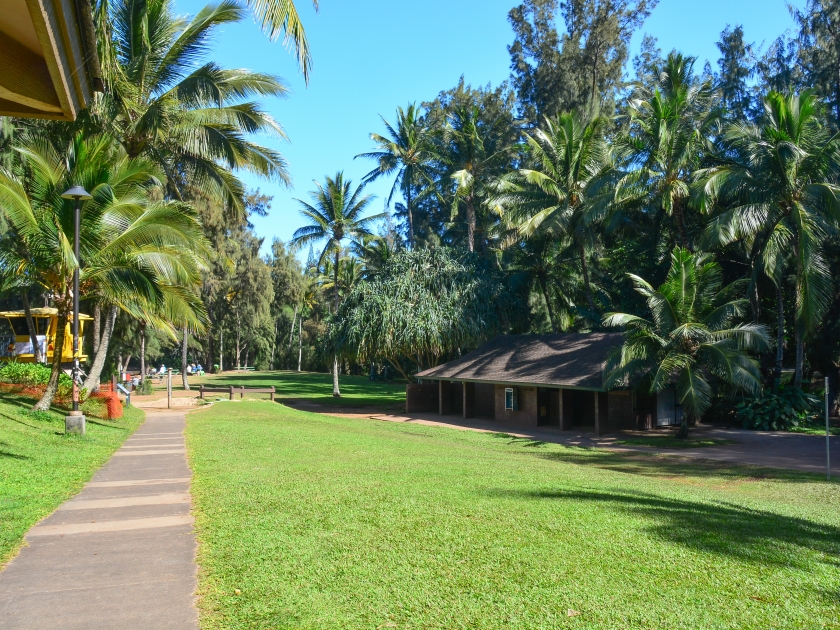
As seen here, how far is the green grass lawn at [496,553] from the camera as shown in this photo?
494 cm

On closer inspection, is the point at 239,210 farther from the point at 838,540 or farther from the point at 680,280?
the point at 838,540

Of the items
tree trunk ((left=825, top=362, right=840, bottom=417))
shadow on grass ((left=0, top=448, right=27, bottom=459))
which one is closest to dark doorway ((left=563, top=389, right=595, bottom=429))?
tree trunk ((left=825, top=362, right=840, bottom=417))

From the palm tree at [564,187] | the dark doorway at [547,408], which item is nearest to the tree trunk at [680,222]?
the palm tree at [564,187]

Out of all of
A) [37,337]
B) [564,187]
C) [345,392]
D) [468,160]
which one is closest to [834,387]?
[564,187]

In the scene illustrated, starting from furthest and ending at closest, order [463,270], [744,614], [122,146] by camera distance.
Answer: [463,270], [122,146], [744,614]

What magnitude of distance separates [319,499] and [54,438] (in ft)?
26.7

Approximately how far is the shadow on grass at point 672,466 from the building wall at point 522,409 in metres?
7.30

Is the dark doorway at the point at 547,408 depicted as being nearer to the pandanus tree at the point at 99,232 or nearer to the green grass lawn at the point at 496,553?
the pandanus tree at the point at 99,232

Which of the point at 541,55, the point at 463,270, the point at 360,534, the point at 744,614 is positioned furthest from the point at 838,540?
the point at 541,55

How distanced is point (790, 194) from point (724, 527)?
68.0 ft

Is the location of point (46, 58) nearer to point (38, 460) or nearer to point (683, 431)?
point (38, 460)

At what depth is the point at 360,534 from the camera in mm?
6895

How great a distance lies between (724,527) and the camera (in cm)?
749

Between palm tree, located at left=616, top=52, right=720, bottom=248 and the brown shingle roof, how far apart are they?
5.62 metres
